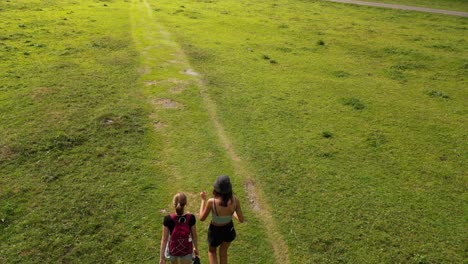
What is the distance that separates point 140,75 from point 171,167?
8925 millimetres

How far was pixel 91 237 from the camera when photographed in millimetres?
9672

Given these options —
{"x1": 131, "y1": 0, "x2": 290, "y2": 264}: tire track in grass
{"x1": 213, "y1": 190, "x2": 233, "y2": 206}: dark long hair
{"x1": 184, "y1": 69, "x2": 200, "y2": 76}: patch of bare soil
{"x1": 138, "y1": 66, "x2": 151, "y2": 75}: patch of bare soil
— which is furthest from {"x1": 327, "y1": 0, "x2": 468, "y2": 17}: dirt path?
{"x1": 213, "y1": 190, "x2": 233, "y2": 206}: dark long hair

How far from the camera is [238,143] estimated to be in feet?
46.8

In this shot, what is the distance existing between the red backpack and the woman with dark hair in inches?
23.5

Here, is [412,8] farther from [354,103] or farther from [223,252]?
[223,252]

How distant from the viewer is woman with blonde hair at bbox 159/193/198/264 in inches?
285

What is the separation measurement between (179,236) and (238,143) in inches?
286

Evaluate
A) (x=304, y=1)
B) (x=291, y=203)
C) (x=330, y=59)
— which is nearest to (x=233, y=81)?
(x=330, y=59)

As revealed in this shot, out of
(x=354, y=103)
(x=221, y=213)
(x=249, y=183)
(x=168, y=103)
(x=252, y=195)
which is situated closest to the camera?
(x=221, y=213)

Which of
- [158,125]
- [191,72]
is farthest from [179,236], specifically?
[191,72]

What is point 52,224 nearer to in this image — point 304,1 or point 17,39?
point 17,39

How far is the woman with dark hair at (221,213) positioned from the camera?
7516 mm

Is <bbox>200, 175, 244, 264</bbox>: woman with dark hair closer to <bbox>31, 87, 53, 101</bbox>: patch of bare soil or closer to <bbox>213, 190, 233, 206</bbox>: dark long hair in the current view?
<bbox>213, 190, 233, 206</bbox>: dark long hair

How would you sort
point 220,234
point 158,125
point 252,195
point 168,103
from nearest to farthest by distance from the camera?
point 220,234, point 252,195, point 158,125, point 168,103
